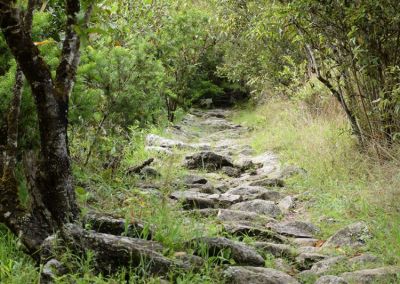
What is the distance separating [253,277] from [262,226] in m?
1.66

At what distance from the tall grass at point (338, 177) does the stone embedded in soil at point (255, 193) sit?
405 mm

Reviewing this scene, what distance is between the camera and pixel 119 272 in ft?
10.4

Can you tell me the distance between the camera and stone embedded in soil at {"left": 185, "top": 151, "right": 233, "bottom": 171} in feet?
26.4

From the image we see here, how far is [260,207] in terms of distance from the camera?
18.5ft

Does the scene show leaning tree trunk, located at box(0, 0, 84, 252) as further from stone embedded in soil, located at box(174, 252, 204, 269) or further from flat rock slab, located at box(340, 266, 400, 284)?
flat rock slab, located at box(340, 266, 400, 284)

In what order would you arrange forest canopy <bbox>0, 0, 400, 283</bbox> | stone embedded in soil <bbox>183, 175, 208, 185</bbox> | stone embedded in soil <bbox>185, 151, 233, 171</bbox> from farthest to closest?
stone embedded in soil <bbox>185, 151, 233, 171</bbox>, stone embedded in soil <bbox>183, 175, 208, 185</bbox>, forest canopy <bbox>0, 0, 400, 283</bbox>

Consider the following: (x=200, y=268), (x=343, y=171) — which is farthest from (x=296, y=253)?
(x=343, y=171)

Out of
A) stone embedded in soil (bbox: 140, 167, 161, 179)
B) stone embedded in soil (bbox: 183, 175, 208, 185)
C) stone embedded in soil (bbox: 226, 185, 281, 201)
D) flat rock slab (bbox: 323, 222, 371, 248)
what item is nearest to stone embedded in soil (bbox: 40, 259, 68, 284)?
flat rock slab (bbox: 323, 222, 371, 248)

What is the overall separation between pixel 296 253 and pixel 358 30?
3344 millimetres

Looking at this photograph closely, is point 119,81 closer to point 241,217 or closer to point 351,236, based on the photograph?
point 241,217

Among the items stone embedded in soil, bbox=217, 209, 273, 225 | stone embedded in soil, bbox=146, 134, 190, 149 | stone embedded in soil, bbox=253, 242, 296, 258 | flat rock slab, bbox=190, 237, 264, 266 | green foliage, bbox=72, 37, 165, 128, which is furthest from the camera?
stone embedded in soil, bbox=146, 134, 190, 149

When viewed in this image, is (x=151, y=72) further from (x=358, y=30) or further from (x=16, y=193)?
(x=16, y=193)

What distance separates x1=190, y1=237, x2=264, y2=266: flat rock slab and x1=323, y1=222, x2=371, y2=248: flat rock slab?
0.98m

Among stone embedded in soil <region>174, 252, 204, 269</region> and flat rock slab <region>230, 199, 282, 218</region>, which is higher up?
stone embedded in soil <region>174, 252, 204, 269</region>
